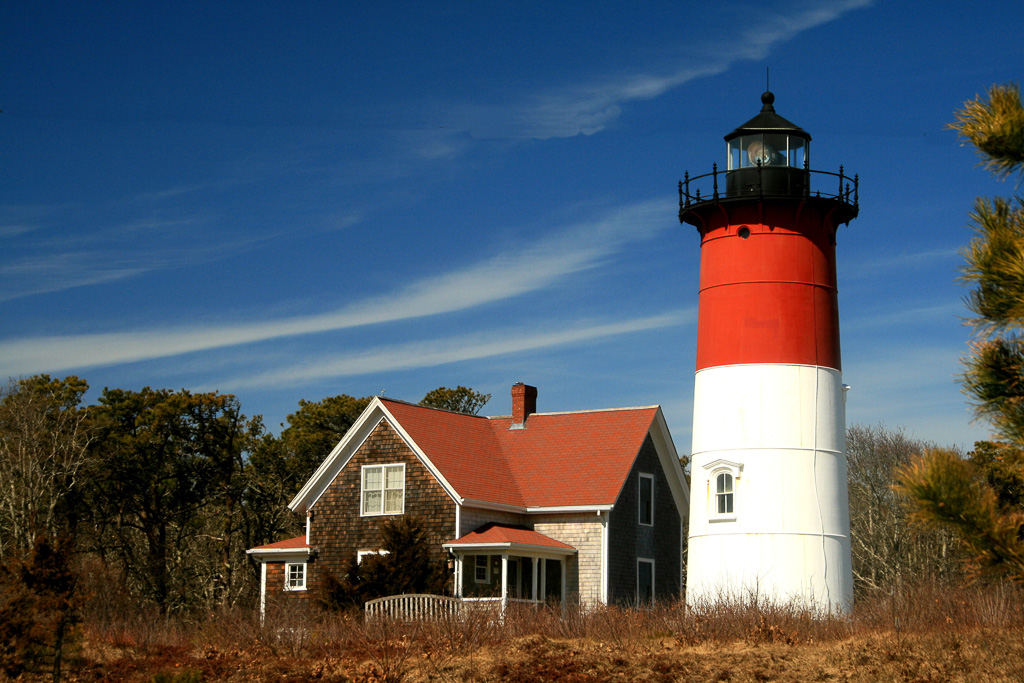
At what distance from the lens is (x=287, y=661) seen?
17062 mm

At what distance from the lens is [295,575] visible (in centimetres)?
3008

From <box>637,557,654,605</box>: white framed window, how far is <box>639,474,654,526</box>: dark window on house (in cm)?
100

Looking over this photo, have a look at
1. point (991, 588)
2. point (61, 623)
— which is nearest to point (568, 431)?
point (991, 588)

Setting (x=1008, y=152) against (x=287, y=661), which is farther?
(x=287, y=661)

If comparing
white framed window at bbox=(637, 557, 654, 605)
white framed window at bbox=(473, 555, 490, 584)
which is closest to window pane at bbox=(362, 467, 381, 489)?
white framed window at bbox=(473, 555, 490, 584)

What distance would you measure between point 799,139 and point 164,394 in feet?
82.4

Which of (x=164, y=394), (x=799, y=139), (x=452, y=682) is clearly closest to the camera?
(x=452, y=682)

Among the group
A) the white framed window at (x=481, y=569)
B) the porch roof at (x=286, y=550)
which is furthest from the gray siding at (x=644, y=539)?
the porch roof at (x=286, y=550)

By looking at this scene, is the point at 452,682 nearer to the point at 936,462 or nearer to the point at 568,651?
the point at 568,651

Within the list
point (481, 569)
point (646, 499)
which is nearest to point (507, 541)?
point (481, 569)

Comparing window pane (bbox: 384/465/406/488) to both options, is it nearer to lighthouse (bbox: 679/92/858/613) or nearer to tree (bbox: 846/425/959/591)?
lighthouse (bbox: 679/92/858/613)

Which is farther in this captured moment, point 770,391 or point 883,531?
point 883,531

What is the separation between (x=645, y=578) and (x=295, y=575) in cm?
915

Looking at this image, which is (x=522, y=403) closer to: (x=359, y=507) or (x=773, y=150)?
(x=359, y=507)
